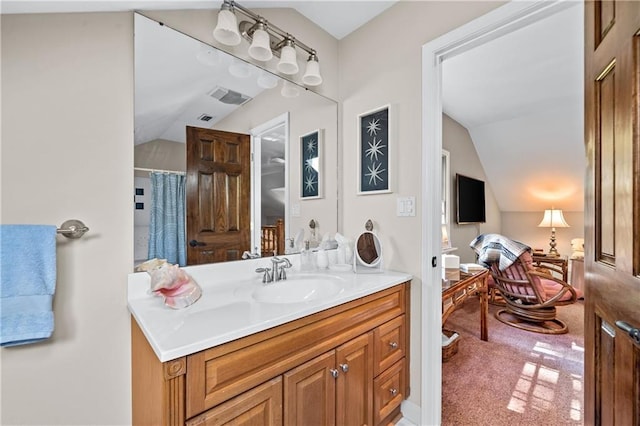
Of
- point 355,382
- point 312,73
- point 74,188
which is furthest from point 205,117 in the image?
point 355,382

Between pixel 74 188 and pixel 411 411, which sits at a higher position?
pixel 74 188

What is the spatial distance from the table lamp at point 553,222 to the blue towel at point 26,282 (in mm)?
5637

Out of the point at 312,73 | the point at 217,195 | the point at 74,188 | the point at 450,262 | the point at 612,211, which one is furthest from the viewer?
the point at 450,262

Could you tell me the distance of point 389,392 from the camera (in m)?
1.44

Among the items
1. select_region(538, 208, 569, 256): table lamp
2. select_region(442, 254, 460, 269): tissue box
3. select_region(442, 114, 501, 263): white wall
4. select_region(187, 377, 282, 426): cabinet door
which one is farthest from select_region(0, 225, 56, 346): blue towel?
select_region(538, 208, 569, 256): table lamp

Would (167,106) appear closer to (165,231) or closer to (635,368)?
(165,231)

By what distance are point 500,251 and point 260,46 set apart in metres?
2.87

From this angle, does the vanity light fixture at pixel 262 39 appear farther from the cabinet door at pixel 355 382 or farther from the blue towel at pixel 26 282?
the cabinet door at pixel 355 382

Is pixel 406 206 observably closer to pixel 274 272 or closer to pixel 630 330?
pixel 274 272

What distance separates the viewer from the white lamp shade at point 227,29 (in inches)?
50.9

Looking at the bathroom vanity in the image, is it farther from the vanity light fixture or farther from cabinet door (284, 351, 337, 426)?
the vanity light fixture

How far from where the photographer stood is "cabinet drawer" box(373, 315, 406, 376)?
1350 millimetres

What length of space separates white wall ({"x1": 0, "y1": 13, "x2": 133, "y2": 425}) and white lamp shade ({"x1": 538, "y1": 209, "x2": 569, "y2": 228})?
542 cm

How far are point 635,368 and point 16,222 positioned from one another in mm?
1932
